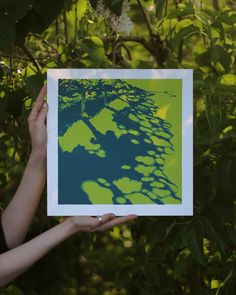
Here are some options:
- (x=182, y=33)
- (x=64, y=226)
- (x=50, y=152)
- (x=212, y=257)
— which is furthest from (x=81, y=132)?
(x=212, y=257)

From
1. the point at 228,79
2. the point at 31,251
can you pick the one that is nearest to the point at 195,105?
the point at 228,79

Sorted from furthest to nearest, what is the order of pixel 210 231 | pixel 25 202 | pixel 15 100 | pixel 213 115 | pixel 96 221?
pixel 15 100, pixel 210 231, pixel 213 115, pixel 25 202, pixel 96 221

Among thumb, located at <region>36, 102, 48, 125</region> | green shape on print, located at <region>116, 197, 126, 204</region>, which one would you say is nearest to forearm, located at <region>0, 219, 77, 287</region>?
green shape on print, located at <region>116, 197, 126, 204</region>

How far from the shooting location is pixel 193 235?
6.41ft

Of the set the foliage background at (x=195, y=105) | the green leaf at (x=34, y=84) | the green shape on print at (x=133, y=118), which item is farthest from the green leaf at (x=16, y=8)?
the green shape on print at (x=133, y=118)

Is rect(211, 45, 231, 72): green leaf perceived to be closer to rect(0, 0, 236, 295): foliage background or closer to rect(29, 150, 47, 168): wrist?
rect(0, 0, 236, 295): foliage background

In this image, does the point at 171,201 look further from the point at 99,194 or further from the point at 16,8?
the point at 16,8

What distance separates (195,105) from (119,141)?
1.82ft

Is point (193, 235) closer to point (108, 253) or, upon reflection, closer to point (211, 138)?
point (211, 138)

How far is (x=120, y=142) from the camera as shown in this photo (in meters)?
1.66

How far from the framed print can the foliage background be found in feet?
0.70

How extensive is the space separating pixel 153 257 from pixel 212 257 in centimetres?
22

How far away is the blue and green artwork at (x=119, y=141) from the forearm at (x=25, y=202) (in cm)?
9

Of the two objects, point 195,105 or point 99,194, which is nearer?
point 99,194
